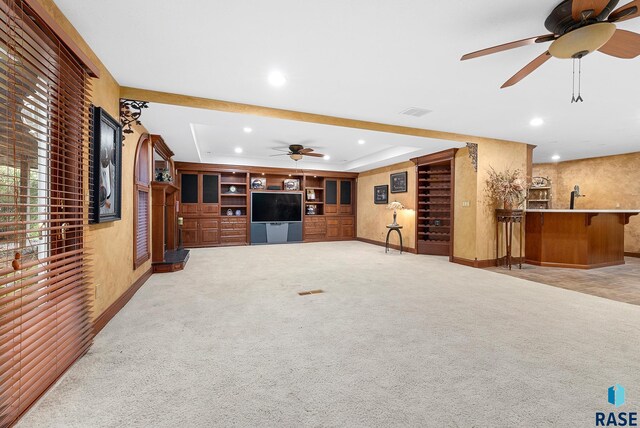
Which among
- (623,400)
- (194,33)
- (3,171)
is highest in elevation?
(194,33)

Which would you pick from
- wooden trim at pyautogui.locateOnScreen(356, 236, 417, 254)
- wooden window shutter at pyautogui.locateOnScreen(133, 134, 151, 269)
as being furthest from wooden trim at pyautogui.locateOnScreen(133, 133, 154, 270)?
wooden trim at pyautogui.locateOnScreen(356, 236, 417, 254)

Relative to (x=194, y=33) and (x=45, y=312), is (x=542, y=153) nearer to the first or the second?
(x=194, y=33)

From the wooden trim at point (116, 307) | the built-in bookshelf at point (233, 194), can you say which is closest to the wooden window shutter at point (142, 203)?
the wooden trim at point (116, 307)

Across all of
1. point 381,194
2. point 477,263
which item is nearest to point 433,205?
point 381,194

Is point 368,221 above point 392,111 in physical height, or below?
below

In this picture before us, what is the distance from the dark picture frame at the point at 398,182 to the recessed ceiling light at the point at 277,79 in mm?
5340

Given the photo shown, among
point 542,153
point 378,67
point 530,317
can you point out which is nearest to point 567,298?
point 530,317

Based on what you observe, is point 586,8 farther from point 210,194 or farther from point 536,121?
point 210,194

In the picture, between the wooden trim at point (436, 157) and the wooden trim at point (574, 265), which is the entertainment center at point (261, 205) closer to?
the wooden trim at point (436, 157)

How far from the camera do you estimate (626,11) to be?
67.7 inches

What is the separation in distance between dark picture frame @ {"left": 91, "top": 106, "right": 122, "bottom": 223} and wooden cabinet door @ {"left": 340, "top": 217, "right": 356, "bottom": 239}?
739 cm

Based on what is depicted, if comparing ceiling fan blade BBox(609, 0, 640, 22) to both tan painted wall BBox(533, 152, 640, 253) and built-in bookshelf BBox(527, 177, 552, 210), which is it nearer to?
built-in bookshelf BBox(527, 177, 552, 210)

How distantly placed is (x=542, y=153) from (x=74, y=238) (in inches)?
357

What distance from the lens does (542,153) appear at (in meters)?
7.19
